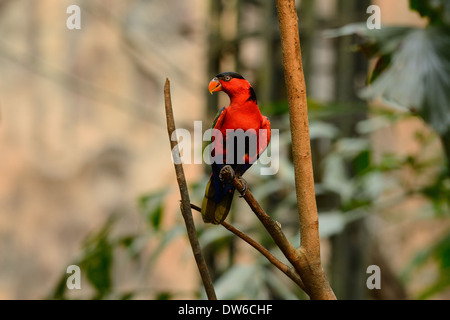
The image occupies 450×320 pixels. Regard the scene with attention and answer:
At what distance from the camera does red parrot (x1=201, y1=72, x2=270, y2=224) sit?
0.33 meters

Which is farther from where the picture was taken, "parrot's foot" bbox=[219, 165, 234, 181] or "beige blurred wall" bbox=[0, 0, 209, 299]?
"beige blurred wall" bbox=[0, 0, 209, 299]

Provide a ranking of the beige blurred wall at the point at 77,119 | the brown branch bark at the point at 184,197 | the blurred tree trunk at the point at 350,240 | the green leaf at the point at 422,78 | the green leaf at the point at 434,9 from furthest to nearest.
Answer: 1. the beige blurred wall at the point at 77,119
2. the blurred tree trunk at the point at 350,240
3. the green leaf at the point at 434,9
4. the green leaf at the point at 422,78
5. the brown branch bark at the point at 184,197

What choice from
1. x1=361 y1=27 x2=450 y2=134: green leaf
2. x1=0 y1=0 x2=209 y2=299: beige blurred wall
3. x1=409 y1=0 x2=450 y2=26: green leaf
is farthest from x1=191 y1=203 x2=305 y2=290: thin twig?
x1=0 y1=0 x2=209 y2=299: beige blurred wall

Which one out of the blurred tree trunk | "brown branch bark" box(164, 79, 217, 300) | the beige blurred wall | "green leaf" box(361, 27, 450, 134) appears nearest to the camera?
"brown branch bark" box(164, 79, 217, 300)

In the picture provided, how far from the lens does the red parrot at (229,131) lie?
325mm

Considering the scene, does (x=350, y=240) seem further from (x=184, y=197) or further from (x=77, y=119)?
(x=77, y=119)

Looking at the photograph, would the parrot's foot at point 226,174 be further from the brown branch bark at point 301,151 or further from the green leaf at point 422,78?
the green leaf at point 422,78

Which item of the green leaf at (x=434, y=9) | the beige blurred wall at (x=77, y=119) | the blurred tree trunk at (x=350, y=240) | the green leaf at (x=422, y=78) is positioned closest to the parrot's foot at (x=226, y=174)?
the green leaf at (x=422, y=78)

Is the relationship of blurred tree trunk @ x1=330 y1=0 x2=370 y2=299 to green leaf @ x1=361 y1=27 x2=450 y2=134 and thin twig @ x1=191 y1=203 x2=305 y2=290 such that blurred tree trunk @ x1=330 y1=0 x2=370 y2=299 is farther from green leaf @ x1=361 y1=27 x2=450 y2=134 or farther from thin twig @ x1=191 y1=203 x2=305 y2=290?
thin twig @ x1=191 y1=203 x2=305 y2=290

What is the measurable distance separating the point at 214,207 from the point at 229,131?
0.05 metres

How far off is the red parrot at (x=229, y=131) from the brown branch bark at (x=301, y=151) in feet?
0.10

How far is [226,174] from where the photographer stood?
12.8 inches

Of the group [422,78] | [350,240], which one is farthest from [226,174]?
[350,240]
